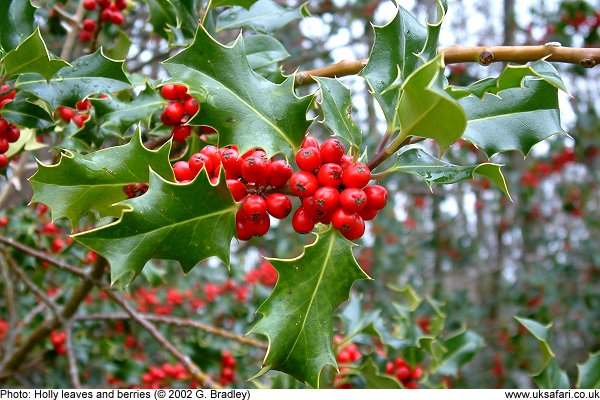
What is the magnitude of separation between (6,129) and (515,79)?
122 cm

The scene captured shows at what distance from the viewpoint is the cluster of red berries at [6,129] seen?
1.45 metres

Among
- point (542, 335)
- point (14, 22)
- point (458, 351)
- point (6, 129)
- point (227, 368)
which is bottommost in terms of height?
point (227, 368)

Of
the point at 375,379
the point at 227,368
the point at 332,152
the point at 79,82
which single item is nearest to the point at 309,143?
the point at 332,152

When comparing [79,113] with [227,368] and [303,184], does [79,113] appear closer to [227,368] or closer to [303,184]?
[303,184]

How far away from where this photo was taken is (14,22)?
56.6 inches

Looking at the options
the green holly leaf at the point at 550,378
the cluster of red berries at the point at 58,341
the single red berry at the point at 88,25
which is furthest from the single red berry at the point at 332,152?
the cluster of red berries at the point at 58,341

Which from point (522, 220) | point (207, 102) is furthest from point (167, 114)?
point (522, 220)

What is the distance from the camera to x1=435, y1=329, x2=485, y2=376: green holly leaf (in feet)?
7.72

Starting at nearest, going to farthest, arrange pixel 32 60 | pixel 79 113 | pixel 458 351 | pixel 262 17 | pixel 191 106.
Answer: pixel 32 60 → pixel 191 106 → pixel 79 113 → pixel 262 17 → pixel 458 351

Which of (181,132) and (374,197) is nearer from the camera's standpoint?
(374,197)

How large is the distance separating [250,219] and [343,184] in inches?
7.6

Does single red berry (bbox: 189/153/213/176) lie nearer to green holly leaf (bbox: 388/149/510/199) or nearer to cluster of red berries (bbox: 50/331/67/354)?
green holly leaf (bbox: 388/149/510/199)

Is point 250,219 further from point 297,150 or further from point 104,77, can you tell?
point 104,77

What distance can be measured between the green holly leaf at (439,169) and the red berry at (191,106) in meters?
0.52
